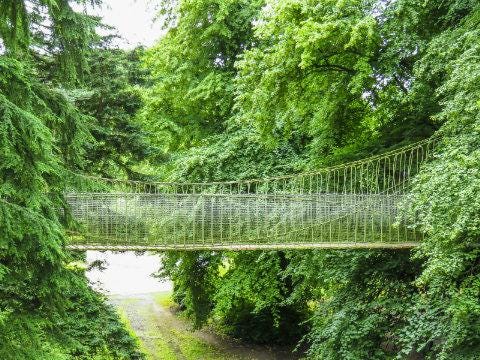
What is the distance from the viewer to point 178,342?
9.62 meters

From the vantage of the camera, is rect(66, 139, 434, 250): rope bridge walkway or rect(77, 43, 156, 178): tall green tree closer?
rect(66, 139, 434, 250): rope bridge walkway

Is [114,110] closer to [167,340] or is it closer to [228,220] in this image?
[228,220]

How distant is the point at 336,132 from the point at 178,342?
15.5ft

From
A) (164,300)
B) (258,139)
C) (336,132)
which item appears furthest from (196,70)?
(164,300)

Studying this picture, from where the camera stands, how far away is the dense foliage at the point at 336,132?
440 centimetres

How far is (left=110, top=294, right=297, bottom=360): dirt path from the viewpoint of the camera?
8.91 meters

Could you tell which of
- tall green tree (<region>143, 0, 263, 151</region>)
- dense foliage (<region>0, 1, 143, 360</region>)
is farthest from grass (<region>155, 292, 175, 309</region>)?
dense foliage (<region>0, 1, 143, 360</region>)

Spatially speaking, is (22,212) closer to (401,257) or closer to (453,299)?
(453,299)

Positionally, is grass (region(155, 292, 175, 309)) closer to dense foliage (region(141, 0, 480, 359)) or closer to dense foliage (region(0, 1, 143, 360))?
dense foliage (region(141, 0, 480, 359))

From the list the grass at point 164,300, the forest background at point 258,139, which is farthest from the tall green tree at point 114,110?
the grass at point 164,300

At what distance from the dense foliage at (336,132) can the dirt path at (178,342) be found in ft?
1.30

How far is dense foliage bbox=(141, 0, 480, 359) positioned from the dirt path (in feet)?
1.30

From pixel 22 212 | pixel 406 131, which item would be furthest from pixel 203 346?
pixel 22 212

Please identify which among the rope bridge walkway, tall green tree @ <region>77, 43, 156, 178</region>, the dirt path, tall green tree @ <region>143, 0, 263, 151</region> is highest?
tall green tree @ <region>143, 0, 263, 151</region>
